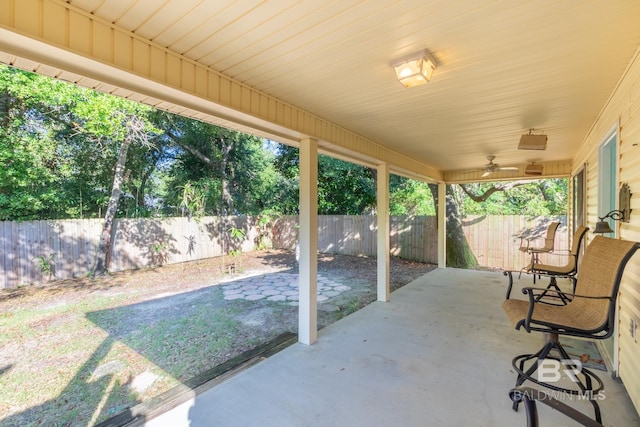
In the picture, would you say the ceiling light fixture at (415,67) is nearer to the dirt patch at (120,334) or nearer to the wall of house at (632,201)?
the wall of house at (632,201)

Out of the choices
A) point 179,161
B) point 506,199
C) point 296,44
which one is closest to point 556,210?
point 506,199

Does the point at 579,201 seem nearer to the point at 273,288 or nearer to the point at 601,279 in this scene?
the point at 601,279

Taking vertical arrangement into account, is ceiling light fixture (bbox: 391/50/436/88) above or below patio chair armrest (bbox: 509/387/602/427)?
above

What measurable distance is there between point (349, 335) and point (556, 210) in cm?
1174

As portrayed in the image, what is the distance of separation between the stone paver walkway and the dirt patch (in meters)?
0.11

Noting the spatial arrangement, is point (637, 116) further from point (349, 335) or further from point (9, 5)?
point (9, 5)

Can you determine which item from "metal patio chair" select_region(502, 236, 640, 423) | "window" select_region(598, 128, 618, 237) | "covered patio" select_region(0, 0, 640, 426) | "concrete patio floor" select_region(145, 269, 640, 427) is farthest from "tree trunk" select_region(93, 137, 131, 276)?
"window" select_region(598, 128, 618, 237)

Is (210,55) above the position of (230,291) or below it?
above

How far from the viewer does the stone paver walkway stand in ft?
15.9

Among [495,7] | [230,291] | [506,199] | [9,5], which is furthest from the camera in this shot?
[506,199]

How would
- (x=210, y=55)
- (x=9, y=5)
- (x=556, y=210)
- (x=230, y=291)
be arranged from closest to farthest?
(x=9, y=5)
(x=210, y=55)
(x=230, y=291)
(x=556, y=210)

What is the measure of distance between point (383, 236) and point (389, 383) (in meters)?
2.55

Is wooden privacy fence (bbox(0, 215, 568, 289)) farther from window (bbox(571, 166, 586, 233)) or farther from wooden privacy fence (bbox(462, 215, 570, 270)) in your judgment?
window (bbox(571, 166, 586, 233))

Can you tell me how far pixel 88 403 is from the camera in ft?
6.93
